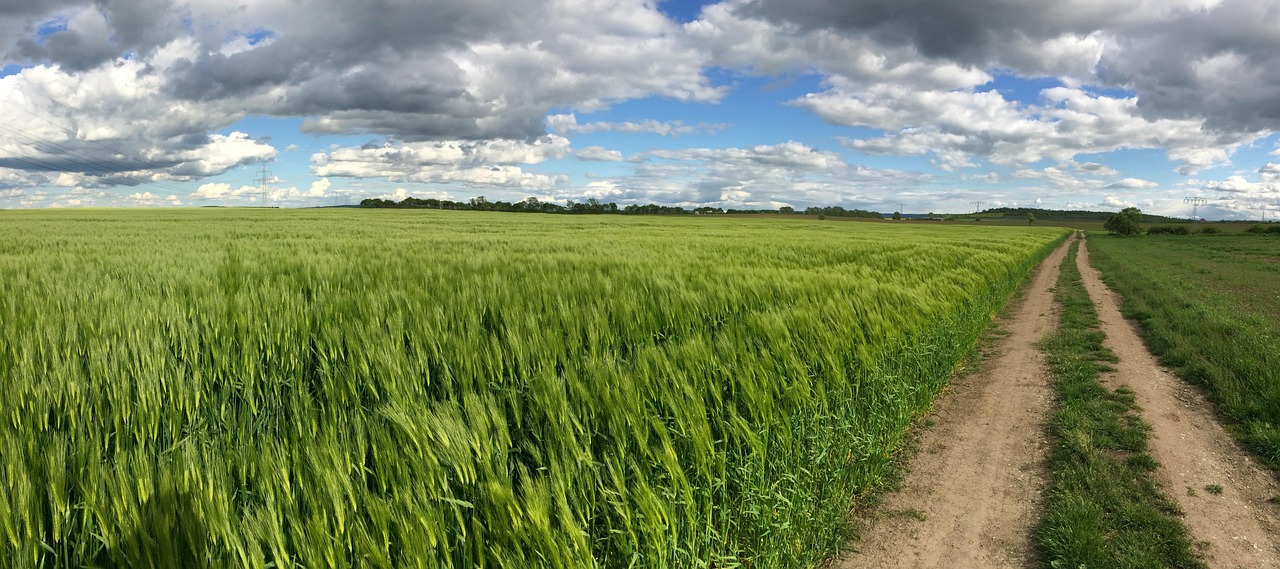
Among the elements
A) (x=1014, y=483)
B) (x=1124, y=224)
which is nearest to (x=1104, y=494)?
(x=1014, y=483)

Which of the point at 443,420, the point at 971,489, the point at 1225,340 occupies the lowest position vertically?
the point at 971,489

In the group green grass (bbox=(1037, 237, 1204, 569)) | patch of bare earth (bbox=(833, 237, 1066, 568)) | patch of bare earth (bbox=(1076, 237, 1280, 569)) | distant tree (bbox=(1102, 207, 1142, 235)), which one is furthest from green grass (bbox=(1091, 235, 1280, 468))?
distant tree (bbox=(1102, 207, 1142, 235))

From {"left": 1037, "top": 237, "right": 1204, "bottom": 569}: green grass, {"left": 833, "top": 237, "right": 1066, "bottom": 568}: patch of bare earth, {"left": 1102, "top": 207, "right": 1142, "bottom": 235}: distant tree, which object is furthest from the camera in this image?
{"left": 1102, "top": 207, "right": 1142, "bottom": 235}: distant tree

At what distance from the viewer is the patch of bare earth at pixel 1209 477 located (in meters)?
3.24

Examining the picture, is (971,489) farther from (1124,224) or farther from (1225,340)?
(1124,224)

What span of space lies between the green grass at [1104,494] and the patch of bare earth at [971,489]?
129 millimetres

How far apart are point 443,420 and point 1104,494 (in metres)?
4.21

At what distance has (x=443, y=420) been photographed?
178 centimetres

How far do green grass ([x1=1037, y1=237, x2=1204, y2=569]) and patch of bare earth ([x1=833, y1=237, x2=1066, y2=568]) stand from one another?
13cm

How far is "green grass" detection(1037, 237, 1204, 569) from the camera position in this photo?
9.98 ft

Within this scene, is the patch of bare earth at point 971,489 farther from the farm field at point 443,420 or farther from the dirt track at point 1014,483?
the farm field at point 443,420

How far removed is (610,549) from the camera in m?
2.02

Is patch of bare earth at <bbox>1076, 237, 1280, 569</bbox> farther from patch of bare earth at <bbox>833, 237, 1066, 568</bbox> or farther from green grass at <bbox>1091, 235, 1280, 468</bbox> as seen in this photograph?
patch of bare earth at <bbox>833, 237, 1066, 568</bbox>

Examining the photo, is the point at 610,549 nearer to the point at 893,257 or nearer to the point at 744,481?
the point at 744,481
